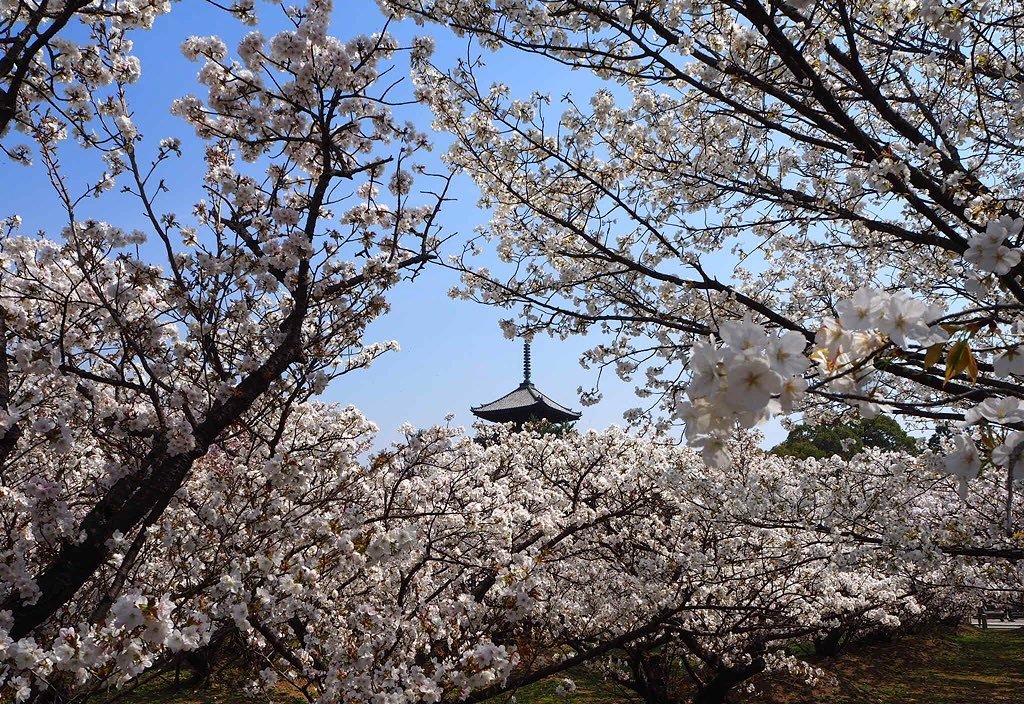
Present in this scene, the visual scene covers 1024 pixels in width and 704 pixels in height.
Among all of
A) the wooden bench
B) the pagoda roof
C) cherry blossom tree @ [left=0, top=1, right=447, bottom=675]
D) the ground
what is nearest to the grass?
the ground

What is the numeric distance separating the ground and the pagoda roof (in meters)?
15.7

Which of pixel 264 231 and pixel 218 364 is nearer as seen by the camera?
pixel 218 364

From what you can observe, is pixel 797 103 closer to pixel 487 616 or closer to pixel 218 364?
pixel 218 364

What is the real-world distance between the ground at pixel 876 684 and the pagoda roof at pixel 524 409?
51.5 ft

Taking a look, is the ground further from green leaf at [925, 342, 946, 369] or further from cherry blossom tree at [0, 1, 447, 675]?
green leaf at [925, 342, 946, 369]

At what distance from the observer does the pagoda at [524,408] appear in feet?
96.0

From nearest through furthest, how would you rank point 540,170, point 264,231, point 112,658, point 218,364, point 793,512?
point 112,658 < point 218,364 < point 264,231 < point 540,170 < point 793,512

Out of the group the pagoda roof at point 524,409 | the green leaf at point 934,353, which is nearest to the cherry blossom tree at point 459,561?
the green leaf at point 934,353

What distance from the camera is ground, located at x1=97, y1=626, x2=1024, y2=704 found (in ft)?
34.7

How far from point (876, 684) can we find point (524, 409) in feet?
59.1

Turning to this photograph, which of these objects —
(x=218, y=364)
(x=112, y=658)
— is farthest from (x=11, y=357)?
(x=112, y=658)

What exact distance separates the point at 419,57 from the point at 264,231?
5.77 feet

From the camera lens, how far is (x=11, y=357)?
3.85 meters

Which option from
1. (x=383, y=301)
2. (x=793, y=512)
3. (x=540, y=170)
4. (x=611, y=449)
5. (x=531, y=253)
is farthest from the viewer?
(x=611, y=449)
